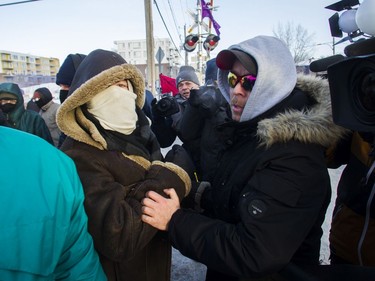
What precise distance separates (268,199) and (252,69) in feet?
1.95

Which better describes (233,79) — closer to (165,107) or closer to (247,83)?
(247,83)

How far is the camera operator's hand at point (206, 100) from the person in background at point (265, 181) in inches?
38.1

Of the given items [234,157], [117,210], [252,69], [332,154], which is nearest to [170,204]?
[117,210]

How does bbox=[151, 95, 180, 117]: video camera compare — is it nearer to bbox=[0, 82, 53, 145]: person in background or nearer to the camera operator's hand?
the camera operator's hand

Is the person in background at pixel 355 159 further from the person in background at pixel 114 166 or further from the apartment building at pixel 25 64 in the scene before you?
the apartment building at pixel 25 64

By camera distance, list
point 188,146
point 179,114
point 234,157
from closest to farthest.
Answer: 1. point 234,157
2. point 188,146
3. point 179,114

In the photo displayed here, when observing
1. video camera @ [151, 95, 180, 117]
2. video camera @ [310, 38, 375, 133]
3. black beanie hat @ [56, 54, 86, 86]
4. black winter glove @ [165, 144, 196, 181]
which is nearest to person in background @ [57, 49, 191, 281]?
black winter glove @ [165, 144, 196, 181]

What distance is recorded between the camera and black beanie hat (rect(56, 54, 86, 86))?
263cm

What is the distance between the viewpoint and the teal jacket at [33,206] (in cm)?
70

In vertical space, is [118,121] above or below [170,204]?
above

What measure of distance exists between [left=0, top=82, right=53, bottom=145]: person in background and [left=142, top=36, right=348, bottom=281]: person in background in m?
3.22

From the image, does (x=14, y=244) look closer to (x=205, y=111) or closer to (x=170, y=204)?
(x=170, y=204)

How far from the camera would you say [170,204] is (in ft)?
3.84

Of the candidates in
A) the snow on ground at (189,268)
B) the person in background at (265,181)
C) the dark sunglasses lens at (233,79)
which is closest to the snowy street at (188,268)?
the snow on ground at (189,268)
